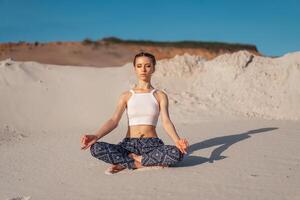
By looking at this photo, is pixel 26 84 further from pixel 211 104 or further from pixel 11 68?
pixel 211 104

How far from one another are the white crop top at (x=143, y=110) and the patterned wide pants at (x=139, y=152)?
181 mm

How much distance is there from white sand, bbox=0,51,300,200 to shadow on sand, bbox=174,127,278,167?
12 mm

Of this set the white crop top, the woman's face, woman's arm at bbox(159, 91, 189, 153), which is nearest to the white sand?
woman's arm at bbox(159, 91, 189, 153)

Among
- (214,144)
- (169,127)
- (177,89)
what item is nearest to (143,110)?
(169,127)

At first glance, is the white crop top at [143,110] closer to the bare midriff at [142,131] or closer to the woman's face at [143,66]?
the bare midriff at [142,131]

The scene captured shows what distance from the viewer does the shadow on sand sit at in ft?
15.2

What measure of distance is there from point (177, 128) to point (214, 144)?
2108 millimetres

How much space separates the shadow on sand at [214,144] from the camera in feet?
15.2

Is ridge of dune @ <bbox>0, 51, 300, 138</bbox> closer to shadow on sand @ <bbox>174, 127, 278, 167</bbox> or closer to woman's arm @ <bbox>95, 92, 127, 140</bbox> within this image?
shadow on sand @ <bbox>174, 127, 278, 167</bbox>

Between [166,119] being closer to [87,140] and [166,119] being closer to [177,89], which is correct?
[87,140]

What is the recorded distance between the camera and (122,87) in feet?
35.0

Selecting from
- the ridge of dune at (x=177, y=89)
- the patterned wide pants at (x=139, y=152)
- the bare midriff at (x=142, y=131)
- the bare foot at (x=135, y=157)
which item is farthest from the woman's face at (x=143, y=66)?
the ridge of dune at (x=177, y=89)

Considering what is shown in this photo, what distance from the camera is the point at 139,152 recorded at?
4449 millimetres

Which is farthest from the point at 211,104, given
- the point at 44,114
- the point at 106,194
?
the point at 106,194
